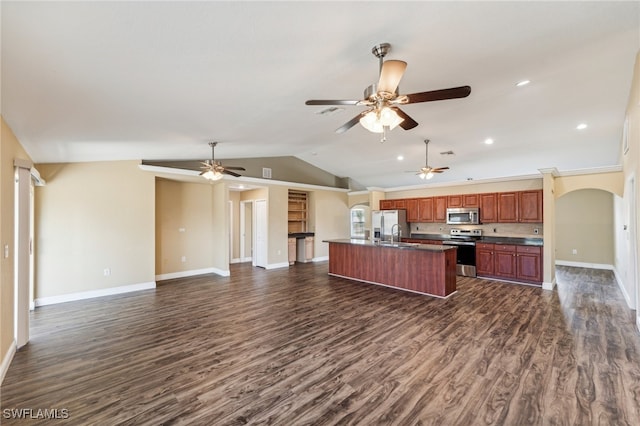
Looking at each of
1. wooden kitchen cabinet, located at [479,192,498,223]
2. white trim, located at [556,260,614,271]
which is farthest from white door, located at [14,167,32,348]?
white trim, located at [556,260,614,271]

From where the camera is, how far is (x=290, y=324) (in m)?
3.64

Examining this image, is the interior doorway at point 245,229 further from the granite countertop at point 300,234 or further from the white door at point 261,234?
the granite countertop at point 300,234

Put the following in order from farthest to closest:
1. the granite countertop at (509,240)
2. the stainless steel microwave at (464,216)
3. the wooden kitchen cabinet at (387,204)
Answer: the wooden kitchen cabinet at (387,204)
the stainless steel microwave at (464,216)
the granite countertop at (509,240)

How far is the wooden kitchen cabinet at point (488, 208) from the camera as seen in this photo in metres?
6.45

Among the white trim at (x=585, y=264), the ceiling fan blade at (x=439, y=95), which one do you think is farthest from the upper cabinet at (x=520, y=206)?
the ceiling fan blade at (x=439, y=95)

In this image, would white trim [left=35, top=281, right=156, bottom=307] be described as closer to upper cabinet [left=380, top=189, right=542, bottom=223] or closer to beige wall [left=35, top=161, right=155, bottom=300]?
beige wall [left=35, top=161, right=155, bottom=300]

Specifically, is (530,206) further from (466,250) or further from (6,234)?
(6,234)

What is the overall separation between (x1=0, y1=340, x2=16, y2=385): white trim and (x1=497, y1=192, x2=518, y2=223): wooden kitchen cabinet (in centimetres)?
810

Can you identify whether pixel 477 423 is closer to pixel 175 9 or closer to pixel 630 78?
pixel 175 9

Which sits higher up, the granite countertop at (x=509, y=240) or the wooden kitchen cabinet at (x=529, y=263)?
the granite countertop at (x=509, y=240)

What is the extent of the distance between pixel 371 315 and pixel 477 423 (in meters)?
2.10

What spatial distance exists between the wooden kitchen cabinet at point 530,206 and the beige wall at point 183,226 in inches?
291

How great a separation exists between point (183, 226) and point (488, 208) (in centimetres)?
738

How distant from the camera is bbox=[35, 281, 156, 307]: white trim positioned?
15.0 feet
